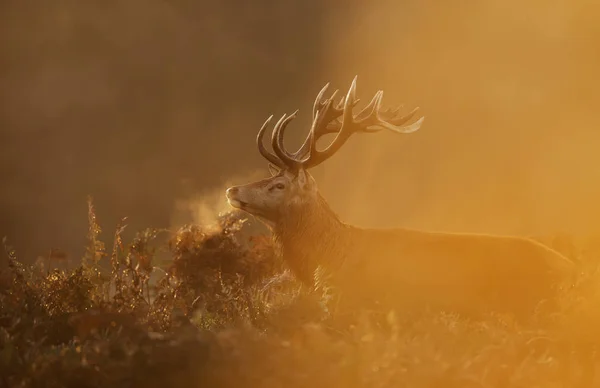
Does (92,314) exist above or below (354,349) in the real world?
above

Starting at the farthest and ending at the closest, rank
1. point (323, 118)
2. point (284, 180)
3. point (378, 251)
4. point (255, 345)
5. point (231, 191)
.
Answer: point (323, 118) → point (284, 180) → point (231, 191) → point (378, 251) → point (255, 345)

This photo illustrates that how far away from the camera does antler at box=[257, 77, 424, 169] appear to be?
8.22 meters

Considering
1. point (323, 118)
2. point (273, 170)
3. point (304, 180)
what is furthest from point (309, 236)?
point (323, 118)

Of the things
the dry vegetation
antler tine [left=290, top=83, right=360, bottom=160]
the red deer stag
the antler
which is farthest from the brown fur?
the dry vegetation

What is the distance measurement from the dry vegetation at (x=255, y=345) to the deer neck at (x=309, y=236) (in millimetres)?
2600

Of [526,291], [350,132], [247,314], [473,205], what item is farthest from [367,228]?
[473,205]

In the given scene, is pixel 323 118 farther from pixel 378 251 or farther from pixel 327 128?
pixel 378 251

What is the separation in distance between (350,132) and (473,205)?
21708mm

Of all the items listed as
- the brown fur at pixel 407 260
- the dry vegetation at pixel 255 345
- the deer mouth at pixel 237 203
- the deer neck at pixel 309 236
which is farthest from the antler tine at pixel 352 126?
the dry vegetation at pixel 255 345

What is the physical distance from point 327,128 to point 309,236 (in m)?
1.61

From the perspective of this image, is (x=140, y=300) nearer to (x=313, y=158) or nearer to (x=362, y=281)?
(x=362, y=281)

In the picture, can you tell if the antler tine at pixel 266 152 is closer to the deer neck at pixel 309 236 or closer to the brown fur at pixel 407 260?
the brown fur at pixel 407 260

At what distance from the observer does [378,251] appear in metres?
7.33

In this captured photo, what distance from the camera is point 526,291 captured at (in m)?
6.43
